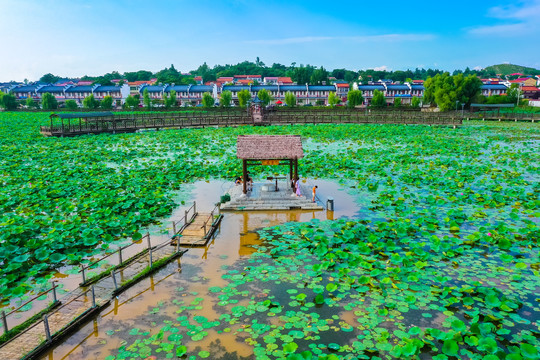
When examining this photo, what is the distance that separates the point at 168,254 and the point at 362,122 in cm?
3923

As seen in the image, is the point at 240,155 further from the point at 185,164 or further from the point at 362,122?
the point at 362,122

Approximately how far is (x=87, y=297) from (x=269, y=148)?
8.37 metres

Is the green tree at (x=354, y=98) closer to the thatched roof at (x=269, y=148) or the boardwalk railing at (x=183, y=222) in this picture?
the thatched roof at (x=269, y=148)

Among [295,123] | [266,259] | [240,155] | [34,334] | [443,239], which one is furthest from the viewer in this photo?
[295,123]

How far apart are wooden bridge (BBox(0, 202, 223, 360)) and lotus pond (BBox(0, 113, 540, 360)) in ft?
2.65

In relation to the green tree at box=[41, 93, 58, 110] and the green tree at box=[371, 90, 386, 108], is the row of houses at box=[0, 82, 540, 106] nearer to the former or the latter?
the green tree at box=[41, 93, 58, 110]

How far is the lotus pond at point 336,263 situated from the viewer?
20.8ft

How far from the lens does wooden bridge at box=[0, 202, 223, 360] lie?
6176 mm

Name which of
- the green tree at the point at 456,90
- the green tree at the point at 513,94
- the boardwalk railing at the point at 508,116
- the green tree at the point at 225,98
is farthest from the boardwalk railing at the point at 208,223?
the green tree at the point at 513,94

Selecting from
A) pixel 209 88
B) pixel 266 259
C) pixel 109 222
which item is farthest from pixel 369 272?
pixel 209 88

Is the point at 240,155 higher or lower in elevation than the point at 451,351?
higher

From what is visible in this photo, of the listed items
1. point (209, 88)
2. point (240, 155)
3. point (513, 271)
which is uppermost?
point (209, 88)

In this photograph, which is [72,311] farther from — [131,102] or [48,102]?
[48,102]

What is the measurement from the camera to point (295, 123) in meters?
44.4
